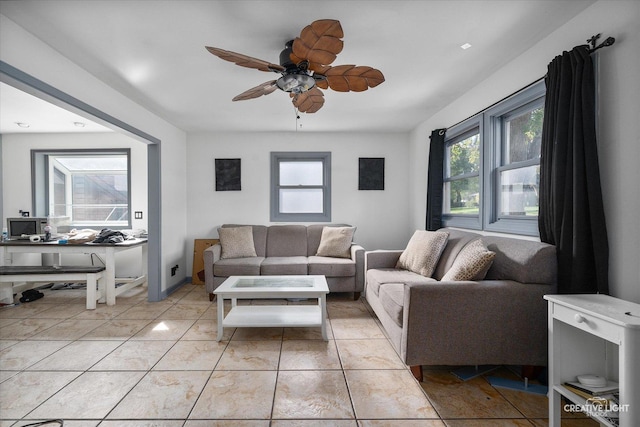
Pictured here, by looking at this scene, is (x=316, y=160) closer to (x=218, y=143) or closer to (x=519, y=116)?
(x=218, y=143)

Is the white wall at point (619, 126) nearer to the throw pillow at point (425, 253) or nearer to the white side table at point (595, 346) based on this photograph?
the white side table at point (595, 346)

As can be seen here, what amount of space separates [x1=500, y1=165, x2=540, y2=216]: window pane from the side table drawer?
3.60ft

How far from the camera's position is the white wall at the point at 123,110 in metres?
1.96

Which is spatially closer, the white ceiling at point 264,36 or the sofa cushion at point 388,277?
the white ceiling at point 264,36

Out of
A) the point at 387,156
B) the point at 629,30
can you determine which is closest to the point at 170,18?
the point at 629,30


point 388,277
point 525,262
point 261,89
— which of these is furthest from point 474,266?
point 261,89

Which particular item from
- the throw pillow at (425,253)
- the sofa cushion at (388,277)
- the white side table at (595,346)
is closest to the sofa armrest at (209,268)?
the sofa cushion at (388,277)

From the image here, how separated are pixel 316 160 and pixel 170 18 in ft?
10.1

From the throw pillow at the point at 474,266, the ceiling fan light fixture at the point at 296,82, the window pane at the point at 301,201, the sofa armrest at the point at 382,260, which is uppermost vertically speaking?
the ceiling fan light fixture at the point at 296,82

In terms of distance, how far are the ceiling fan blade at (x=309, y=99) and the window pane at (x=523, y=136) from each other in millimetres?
1762

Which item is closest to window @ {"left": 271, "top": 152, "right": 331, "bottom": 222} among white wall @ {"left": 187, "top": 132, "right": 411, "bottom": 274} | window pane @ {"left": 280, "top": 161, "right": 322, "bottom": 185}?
window pane @ {"left": 280, "top": 161, "right": 322, "bottom": 185}

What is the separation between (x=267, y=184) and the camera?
470 centimetres

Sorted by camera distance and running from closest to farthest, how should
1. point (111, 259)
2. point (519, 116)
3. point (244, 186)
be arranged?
point (519, 116), point (111, 259), point (244, 186)

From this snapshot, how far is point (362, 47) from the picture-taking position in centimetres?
221
